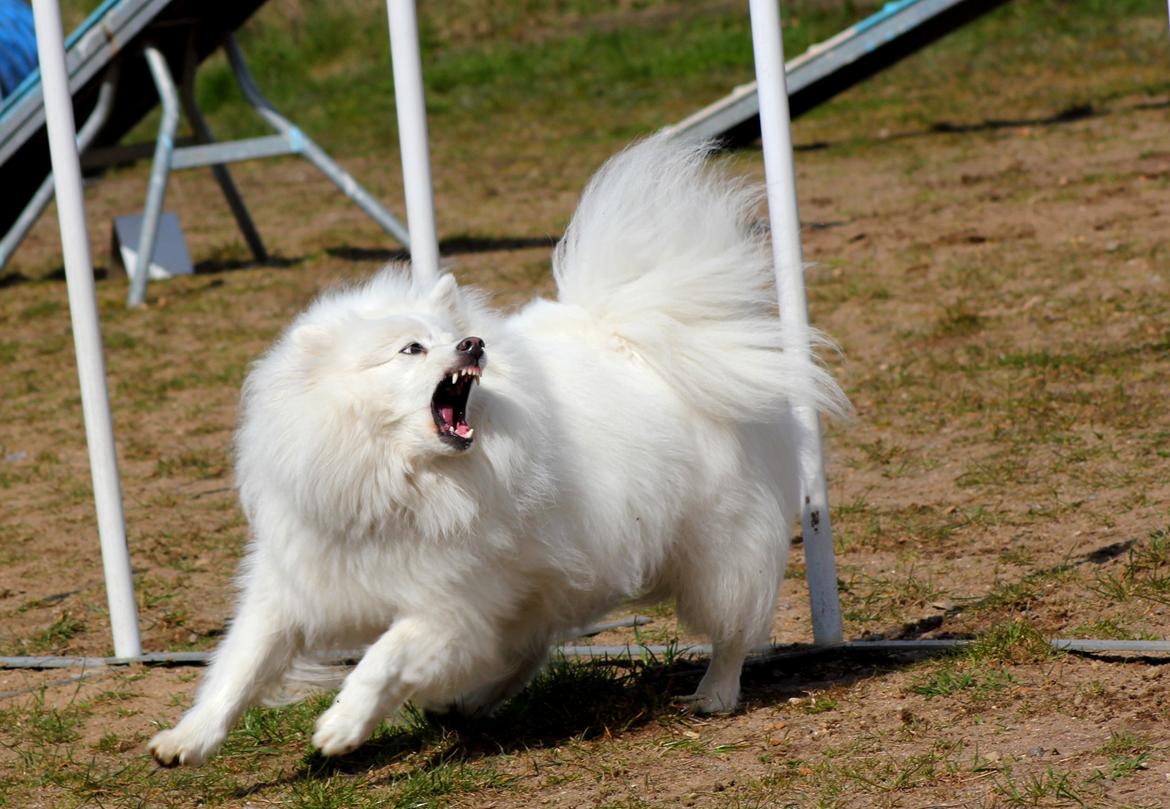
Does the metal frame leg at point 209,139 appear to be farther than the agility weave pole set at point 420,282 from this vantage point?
Yes

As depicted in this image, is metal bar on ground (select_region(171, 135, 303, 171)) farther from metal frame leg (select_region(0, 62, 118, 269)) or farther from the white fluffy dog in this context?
the white fluffy dog

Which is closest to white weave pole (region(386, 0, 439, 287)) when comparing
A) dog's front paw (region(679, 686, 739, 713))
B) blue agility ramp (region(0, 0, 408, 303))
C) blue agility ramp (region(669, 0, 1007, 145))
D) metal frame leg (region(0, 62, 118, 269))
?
dog's front paw (region(679, 686, 739, 713))

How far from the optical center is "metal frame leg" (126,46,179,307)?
32.1ft

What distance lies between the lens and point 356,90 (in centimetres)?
1812

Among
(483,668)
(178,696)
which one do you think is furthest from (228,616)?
(483,668)

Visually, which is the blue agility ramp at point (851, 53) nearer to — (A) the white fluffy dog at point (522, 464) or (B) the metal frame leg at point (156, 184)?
(B) the metal frame leg at point (156, 184)

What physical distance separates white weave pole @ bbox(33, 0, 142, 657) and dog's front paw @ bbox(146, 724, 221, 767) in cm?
117

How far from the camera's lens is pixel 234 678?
136 inches

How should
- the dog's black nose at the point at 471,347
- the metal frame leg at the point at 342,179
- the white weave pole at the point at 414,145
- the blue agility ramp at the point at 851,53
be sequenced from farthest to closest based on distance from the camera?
1. the blue agility ramp at the point at 851,53
2. the metal frame leg at the point at 342,179
3. the white weave pole at the point at 414,145
4. the dog's black nose at the point at 471,347

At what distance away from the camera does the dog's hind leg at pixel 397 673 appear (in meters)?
3.25

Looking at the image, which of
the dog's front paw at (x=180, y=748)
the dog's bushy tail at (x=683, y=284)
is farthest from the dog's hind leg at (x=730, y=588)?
the dog's front paw at (x=180, y=748)

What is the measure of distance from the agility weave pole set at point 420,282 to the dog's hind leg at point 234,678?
98cm

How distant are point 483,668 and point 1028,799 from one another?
1.27 metres

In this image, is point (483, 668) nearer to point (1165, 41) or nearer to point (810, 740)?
point (810, 740)
